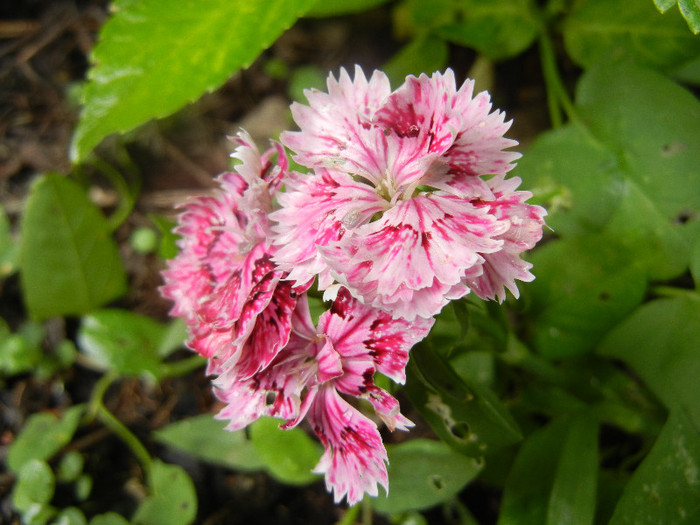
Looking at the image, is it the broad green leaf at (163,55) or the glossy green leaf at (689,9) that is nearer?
the glossy green leaf at (689,9)

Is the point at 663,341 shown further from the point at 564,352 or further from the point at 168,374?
the point at 168,374

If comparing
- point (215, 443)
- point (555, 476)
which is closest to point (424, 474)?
point (555, 476)

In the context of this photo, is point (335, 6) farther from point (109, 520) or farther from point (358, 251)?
point (109, 520)

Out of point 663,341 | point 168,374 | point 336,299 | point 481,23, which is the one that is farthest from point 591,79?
point 168,374

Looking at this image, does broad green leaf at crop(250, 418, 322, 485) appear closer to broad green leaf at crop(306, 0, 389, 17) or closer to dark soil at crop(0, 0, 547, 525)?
dark soil at crop(0, 0, 547, 525)

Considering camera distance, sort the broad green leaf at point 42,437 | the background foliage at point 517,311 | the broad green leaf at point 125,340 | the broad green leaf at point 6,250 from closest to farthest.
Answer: the background foliage at point 517,311
the broad green leaf at point 125,340
the broad green leaf at point 42,437
the broad green leaf at point 6,250

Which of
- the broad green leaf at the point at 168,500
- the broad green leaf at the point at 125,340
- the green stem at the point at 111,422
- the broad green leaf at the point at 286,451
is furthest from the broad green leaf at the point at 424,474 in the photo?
the green stem at the point at 111,422

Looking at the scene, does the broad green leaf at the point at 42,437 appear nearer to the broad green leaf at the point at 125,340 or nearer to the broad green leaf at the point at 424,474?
the broad green leaf at the point at 125,340
